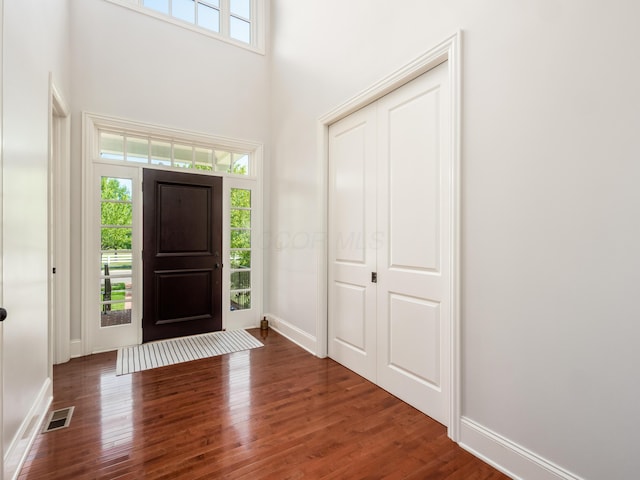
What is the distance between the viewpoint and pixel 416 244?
7.30ft

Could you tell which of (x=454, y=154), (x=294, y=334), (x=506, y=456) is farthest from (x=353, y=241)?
(x=506, y=456)

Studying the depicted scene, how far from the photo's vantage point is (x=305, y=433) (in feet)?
6.34

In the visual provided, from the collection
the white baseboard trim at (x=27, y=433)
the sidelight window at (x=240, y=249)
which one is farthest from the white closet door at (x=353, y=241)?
the white baseboard trim at (x=27, y=433)

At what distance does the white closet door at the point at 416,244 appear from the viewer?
6.70 feet

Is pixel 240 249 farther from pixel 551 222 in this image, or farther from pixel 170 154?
pixel 551 222

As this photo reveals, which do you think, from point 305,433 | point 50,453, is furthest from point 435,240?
point 50,453

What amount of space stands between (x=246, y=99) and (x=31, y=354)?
3.38 meters

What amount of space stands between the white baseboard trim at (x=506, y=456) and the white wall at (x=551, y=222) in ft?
→ 0.08

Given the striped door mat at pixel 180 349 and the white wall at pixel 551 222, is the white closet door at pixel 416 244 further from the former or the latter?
the striped door mat at pixel 180 349

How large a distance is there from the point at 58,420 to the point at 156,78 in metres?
3.33

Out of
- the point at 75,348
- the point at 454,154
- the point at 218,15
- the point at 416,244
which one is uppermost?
the point at 218,15

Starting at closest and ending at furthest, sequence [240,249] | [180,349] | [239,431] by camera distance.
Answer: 1. [239,431]
2. [180,349]
3. [240,249]

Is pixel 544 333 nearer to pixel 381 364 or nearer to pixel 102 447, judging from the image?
pixel 381 364

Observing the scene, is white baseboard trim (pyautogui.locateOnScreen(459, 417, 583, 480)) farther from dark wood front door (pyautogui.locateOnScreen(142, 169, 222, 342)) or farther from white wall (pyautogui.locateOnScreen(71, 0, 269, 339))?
white wall (pyautogui.locateOnScreen(71, 0, 269, 339))
